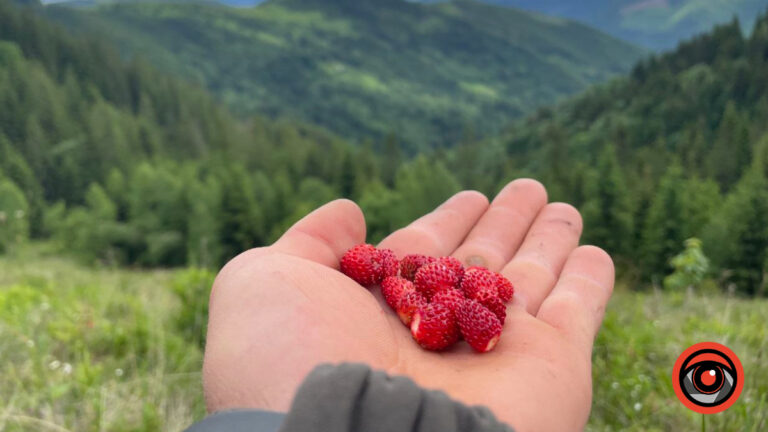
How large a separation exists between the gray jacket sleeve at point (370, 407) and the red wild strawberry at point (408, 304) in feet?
3.97

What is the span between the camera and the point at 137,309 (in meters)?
4.78

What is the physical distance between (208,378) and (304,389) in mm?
824

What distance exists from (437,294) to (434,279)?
0.41 feet

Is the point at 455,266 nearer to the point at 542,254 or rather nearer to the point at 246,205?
the point at 542,254

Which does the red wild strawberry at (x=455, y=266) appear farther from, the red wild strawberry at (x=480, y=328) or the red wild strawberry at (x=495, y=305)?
the red wild strawberry at (x=480, y=328)

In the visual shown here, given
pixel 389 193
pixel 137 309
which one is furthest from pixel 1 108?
pixel 137 309

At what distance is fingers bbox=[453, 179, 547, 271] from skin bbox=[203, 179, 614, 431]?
0.07 feet

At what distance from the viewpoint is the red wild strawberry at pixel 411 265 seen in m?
3.12

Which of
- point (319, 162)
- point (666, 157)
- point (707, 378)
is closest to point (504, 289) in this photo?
point (707, 378)

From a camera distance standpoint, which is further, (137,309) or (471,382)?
(137,309)

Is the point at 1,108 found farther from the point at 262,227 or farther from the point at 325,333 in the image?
the point at 325,333

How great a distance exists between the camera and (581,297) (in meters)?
2.74

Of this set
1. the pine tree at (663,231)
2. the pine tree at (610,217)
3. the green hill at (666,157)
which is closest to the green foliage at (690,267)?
the green hill at (666,157)

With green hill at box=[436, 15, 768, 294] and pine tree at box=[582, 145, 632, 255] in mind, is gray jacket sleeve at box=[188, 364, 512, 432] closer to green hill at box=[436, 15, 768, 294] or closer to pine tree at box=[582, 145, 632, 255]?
green hill at box=[436, 15, 768, 294]
